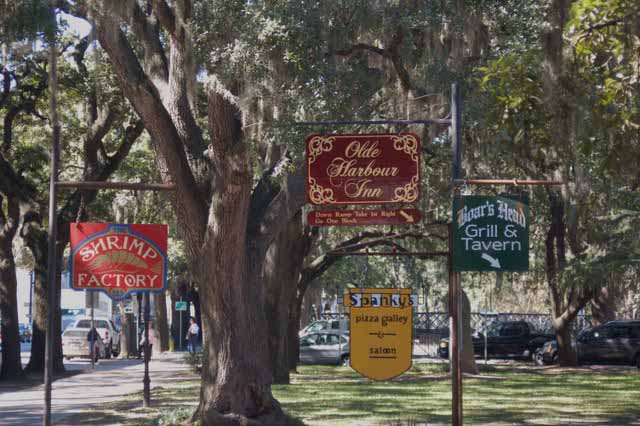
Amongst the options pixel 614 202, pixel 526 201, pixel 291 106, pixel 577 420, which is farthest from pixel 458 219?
pixel 614 202

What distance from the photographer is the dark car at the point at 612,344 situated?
3275 centimetres

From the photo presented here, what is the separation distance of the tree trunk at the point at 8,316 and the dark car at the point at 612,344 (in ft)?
61.4

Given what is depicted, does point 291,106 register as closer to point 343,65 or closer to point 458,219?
point 343,65

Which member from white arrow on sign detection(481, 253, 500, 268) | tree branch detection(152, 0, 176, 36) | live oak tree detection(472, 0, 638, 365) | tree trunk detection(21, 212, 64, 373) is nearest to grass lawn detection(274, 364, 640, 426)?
white arrow on sign detection(481, 253, 500, 268)

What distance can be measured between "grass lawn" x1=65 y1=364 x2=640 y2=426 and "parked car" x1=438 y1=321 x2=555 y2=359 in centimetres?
898

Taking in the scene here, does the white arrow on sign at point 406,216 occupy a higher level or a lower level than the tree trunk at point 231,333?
higher

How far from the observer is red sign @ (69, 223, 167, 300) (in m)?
14.3

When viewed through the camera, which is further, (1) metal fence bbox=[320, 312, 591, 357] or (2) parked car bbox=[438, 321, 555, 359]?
(1) metal fence bbox=[320, 312, 591, 357]

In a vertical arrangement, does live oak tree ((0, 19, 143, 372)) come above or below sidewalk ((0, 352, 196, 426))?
above

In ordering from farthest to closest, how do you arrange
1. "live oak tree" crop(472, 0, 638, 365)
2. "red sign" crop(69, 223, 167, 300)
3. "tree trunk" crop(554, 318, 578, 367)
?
1. "tree trunk" crop(554, 318, 578, 367)
2. "red sign" crop(69, 223, 167, 300)
3. "live oak tree" crop(472, 0, 638, 365)

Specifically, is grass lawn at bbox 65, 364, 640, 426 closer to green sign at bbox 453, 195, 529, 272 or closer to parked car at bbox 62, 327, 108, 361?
green sign at bbox 453, 195, 529, 272

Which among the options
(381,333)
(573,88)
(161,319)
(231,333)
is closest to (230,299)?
(231,333)

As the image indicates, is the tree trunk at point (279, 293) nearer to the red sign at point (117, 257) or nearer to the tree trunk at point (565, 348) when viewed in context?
the red sign at point (117, 257)

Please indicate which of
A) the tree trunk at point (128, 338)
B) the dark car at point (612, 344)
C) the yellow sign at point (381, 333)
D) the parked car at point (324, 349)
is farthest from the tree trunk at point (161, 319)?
the yellow sign at point (381, 333)
